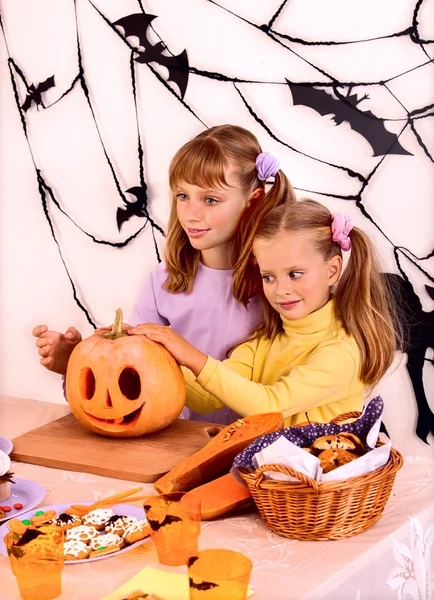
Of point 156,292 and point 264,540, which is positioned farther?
point 156,292

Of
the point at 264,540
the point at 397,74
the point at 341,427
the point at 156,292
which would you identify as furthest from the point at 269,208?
the point at 264,540

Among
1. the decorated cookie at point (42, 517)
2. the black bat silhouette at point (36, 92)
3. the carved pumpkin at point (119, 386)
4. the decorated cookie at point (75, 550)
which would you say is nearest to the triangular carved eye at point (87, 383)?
the carved pumpkin at point (119, 386)

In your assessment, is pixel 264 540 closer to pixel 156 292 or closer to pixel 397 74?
pixel 156 292

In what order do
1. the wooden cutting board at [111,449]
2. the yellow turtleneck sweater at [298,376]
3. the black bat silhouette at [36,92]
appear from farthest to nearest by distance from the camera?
the black bat silhouette at [36,92], the yellow turtleneck sweater at [298,376], the wooden cutting board at [111,449]

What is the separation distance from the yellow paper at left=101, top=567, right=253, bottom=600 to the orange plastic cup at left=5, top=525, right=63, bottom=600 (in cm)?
7

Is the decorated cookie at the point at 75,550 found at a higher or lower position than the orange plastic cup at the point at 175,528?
lower

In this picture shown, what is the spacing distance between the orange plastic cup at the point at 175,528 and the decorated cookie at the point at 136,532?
0.04 meters

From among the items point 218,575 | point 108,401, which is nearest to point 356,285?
point 108,401

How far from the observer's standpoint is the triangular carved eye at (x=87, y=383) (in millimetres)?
1546

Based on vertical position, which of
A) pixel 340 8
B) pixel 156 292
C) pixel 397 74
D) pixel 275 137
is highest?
pixel 340 8

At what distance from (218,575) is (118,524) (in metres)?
0.26

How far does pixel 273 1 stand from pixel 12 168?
3.99 feet

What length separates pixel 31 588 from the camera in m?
0.92

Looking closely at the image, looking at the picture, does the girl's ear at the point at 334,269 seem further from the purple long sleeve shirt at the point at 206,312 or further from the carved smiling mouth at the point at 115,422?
the carved smiling mouth at the point at 115,422
